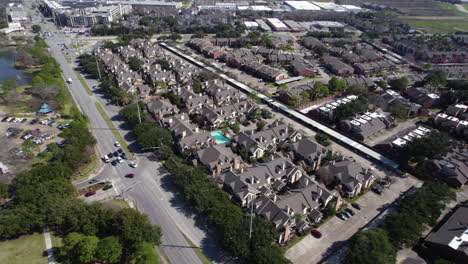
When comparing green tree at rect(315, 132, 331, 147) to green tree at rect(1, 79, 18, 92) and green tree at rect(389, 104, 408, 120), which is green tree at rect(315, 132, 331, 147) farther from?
green tree at rect(1, 79, 18, 92)

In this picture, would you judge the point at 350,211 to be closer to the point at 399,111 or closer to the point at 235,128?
the point at 235,128

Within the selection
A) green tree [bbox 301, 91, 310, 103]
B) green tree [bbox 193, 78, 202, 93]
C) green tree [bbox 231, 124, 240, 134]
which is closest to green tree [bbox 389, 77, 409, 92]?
green tree [bbox 301, 91, 310, 103]

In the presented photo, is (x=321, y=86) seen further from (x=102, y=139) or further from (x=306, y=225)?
(x=102, y=139)

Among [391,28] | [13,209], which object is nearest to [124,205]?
[13,209]

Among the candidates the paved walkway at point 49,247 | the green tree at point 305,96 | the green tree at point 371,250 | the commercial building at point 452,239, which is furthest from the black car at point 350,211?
the paved walkway at point 49,247

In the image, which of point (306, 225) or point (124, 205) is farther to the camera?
point (124, 205)

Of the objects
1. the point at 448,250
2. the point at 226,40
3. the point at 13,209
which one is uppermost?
the point at 226,40

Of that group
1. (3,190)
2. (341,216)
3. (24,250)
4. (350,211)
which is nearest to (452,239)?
(350,211)
